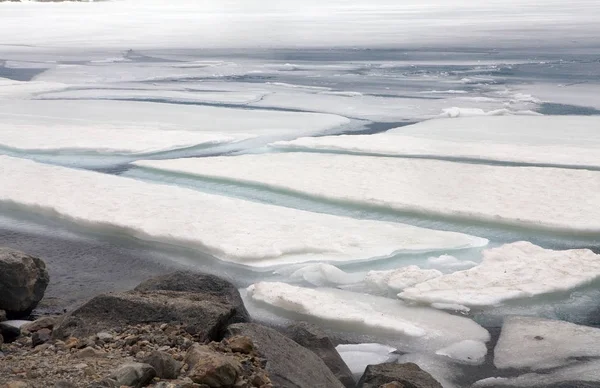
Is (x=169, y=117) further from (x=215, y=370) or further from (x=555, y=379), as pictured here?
A: (x=215, y=370)

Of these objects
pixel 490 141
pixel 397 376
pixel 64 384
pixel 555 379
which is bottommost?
pixel 555 379

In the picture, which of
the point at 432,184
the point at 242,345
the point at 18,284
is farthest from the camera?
the point at 432,184

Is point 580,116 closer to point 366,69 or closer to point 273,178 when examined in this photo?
point 273,178

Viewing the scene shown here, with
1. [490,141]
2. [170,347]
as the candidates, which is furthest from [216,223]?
[490,141]

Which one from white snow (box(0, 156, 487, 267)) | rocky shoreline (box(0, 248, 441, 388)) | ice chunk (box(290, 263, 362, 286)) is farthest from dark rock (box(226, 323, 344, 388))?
white snow (box(0, 156, 487, 267))

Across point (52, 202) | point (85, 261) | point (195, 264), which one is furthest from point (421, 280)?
point (52, 202)

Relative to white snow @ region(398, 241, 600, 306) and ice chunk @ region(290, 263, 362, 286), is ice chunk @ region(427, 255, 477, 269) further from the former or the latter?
ice chunk @ region(290, 263, 362, 286)

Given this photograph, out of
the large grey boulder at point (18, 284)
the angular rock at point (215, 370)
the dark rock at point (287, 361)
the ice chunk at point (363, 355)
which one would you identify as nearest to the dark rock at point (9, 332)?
the large grey boulder at point (18, 284)
